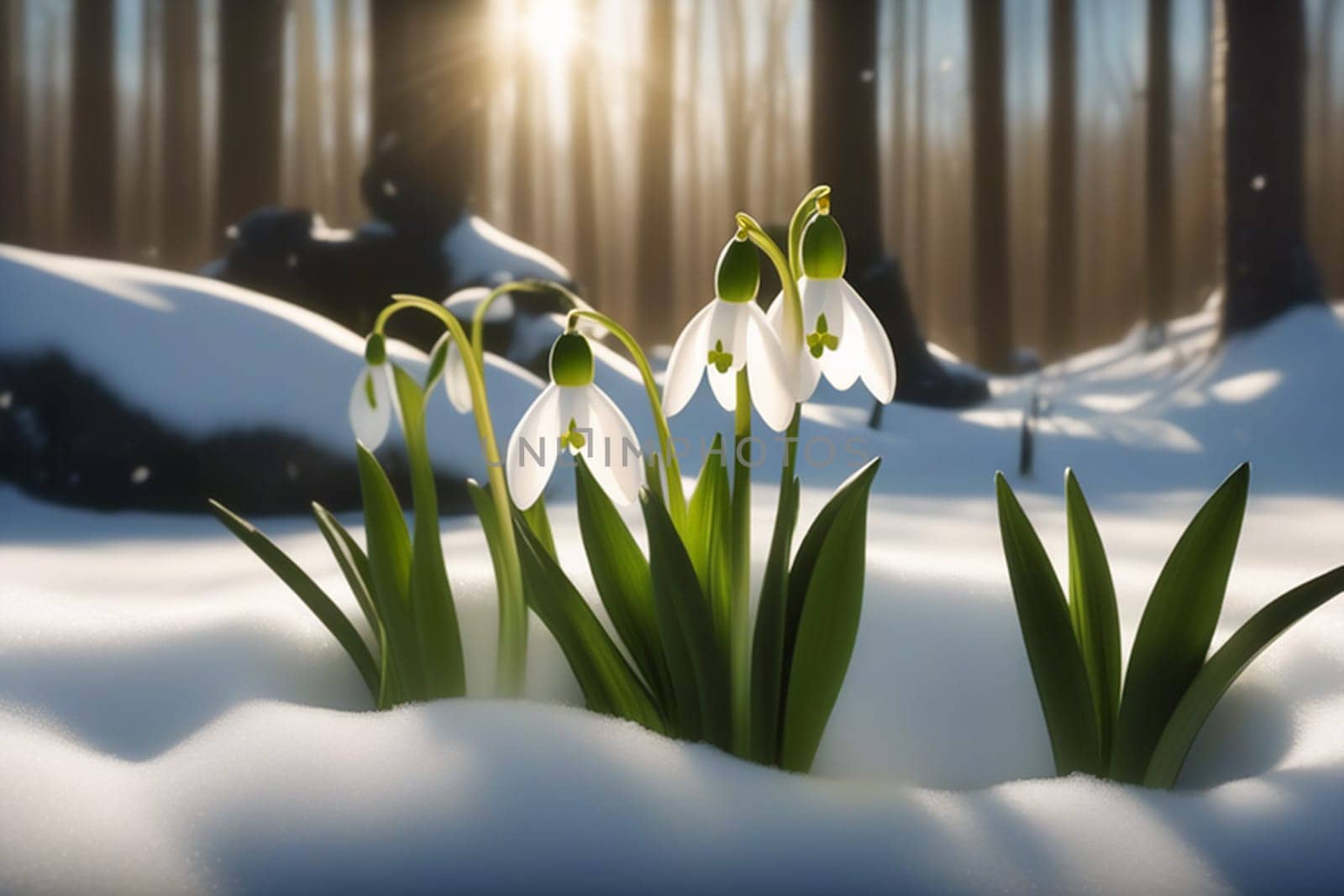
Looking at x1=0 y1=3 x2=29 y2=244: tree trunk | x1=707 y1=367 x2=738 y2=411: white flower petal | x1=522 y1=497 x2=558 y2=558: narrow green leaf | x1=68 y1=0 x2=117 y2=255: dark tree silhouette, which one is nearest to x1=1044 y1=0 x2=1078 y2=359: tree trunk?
x1=68 y1=0 x2=117 y2=255: dark tree silhouette

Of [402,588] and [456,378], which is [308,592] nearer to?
[402,588]

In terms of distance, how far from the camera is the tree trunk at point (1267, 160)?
12.5 feet

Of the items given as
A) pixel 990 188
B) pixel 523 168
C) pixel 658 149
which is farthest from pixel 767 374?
pixel 523 168

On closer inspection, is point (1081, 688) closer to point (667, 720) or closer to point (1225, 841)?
point (1225, 841)

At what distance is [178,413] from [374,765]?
167 cm

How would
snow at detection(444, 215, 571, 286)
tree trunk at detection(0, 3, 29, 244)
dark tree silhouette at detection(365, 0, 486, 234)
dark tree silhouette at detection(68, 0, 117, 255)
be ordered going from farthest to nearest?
dark tree silhouette at detection(68, 0, 117, 255) < tree trunk at detection(0, 3, 29, 244) < snow at detection(444, 215, 571, 286) < dark tree silhouette at detection(365, 0, 486, 234)

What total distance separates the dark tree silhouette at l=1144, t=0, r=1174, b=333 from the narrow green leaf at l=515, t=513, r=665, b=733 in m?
6.07

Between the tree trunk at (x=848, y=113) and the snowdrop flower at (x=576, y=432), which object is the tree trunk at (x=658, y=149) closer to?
the tree trunk at (x=848, y=113)

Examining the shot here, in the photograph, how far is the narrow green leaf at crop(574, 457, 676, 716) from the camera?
0.83 meters

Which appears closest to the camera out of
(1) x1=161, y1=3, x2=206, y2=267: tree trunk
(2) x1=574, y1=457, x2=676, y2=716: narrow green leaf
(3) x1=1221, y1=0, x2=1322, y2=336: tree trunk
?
(2) x1=574, y1=457, x2=676, y2=716: narrow green leaf

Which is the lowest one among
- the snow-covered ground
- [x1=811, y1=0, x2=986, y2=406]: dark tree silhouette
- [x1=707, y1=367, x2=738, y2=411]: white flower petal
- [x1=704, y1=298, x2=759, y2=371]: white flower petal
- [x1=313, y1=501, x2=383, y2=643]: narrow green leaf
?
the snow-covered ground

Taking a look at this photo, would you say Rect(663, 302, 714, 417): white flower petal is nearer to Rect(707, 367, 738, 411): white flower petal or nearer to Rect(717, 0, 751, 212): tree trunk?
Rect(707, 367, 738, 411): white flower petal

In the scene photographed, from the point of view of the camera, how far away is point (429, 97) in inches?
157

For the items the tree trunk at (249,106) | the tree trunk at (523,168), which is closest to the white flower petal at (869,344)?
the tree trunk at (249,106)
